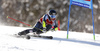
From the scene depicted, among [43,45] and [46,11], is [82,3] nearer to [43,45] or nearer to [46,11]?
[43,45]

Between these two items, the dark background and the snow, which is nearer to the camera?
the snow

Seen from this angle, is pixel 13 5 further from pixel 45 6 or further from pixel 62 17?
pixel 62 17

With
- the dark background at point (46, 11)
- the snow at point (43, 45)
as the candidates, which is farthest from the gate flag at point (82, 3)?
the dark background at point (46, 11)

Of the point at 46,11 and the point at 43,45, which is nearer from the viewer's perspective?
the point at 43,45

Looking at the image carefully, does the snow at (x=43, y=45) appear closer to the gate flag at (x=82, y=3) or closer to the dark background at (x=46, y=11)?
the gate flag at (x=82, y=3)

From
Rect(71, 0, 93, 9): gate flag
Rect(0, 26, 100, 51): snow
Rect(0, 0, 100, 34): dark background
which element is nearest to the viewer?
Rect(0, 26, 100, 51): snow

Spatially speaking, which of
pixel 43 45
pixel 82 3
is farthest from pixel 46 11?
pixel 43 45

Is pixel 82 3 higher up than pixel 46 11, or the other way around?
pixel 46 11

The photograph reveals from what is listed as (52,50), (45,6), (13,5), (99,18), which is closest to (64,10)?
(45,6)

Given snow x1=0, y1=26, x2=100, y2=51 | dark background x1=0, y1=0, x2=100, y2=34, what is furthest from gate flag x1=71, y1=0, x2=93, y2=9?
dark background x1=0, y1=0, x2=100, y2=34

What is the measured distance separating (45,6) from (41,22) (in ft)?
20.8

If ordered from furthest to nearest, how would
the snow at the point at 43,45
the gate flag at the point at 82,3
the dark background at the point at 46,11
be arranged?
the dark background at the point at 46,11 → the gate flag at the point at 82,3 → the snow at the point at 43,45

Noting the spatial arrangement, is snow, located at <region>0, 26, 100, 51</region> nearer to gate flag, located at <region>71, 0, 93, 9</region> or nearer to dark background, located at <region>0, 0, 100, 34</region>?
gate flag, located at <region>71, 0, 93, 9</region>

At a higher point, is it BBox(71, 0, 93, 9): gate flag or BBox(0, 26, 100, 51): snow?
BBox(71, 0, 93, 9): gate flag
